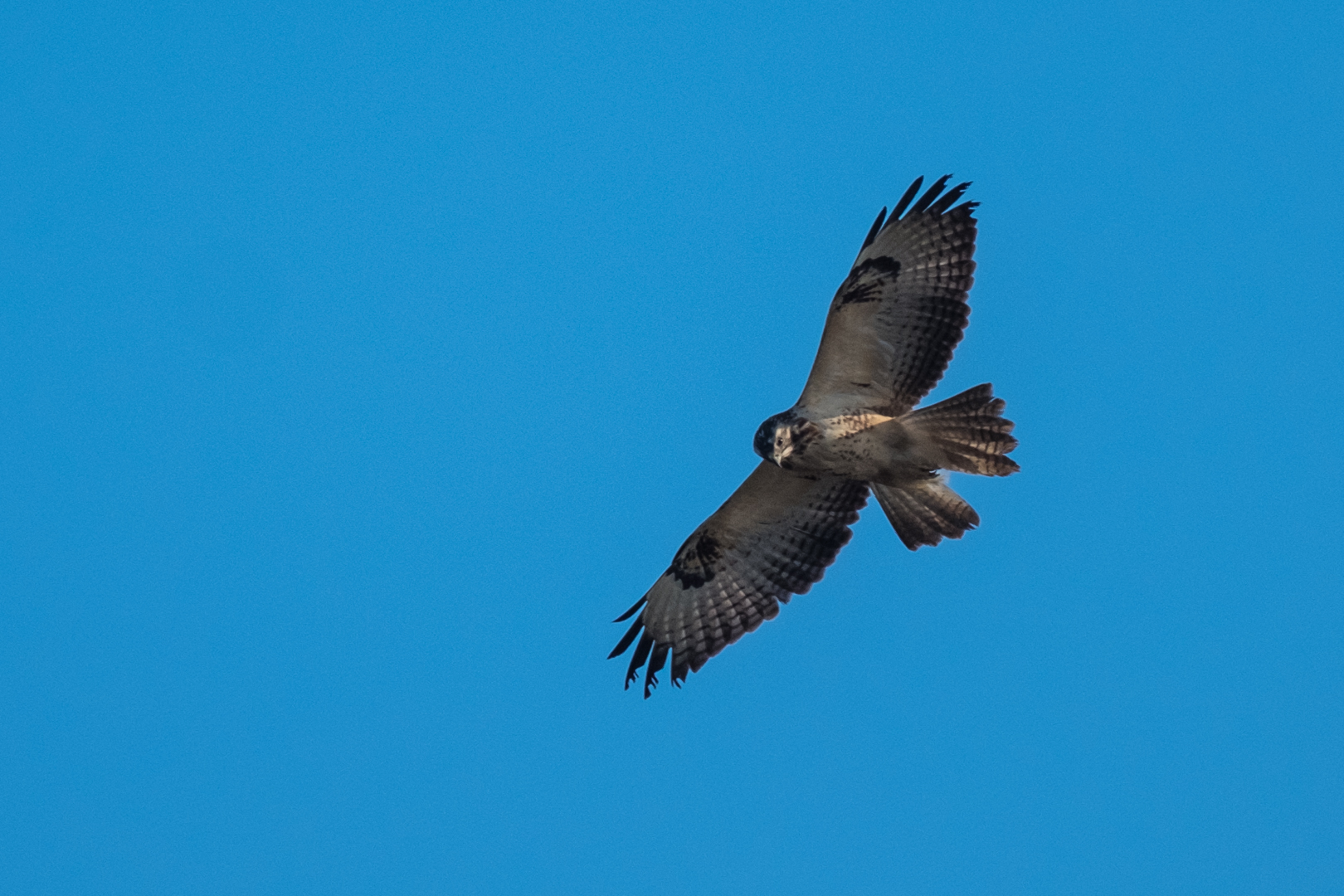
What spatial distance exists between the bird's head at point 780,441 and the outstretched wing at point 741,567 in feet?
2.30

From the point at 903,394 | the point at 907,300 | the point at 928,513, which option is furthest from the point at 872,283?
the point at 928,513

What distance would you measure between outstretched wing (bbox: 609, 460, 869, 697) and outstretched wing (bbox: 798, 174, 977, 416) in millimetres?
919

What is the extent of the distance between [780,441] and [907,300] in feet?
3.57

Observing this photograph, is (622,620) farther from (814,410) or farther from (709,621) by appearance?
(814,410)

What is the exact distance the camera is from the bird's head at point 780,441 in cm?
823

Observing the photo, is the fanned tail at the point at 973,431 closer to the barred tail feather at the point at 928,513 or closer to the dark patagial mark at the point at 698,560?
the barred tail feather at the point at 928,513

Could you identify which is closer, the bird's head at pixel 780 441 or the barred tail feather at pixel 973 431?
the barred tail feather at pixel 973 431

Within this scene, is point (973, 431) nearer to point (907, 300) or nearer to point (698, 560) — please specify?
point (907, 300)

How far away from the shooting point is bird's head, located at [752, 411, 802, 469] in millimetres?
8227

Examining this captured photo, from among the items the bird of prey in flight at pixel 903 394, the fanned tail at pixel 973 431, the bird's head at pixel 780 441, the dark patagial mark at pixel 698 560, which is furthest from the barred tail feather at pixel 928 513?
the dark patagial mark at pixel 698 560

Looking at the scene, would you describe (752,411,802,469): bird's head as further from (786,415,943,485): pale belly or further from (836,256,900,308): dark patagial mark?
(836,256,900,308): dark patagial mark

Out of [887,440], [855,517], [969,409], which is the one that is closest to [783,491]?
[855,517]

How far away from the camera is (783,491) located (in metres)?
9.09

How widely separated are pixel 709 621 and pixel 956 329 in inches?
98.2
